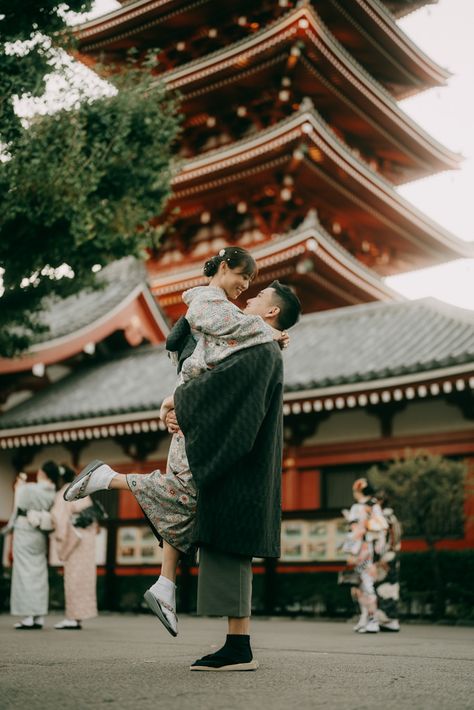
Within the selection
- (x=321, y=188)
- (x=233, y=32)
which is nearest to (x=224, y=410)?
(x=321, y=188)

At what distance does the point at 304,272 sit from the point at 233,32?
722cm

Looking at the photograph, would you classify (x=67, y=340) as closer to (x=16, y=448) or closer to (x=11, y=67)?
(x=16, y=448)

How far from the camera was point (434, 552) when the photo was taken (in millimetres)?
10758

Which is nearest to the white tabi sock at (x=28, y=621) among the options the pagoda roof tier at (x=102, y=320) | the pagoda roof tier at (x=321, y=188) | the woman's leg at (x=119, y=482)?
the woman's leg at (x=119, y=482)

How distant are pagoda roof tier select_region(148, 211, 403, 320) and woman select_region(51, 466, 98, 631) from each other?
11.6m

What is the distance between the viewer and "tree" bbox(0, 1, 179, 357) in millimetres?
10141

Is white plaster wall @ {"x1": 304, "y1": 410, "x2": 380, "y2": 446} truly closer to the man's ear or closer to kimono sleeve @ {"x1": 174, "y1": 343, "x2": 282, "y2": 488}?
the man's ear

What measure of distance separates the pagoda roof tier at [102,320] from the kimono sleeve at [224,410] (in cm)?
1262

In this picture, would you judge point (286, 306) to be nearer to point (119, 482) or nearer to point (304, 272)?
point (119, 482)

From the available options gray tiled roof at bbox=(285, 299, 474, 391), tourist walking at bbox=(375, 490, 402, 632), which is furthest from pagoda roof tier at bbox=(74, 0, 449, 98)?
tourist walking at bbox=(375, 490, 402, 632)

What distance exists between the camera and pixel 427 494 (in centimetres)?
1045

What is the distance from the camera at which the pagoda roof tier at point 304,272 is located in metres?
19.2

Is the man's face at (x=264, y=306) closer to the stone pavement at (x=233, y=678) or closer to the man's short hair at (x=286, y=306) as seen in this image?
the man's short hair at (x=286, y=306)

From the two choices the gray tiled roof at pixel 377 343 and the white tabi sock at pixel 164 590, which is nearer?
the white tabi sock at pixel 164 590
